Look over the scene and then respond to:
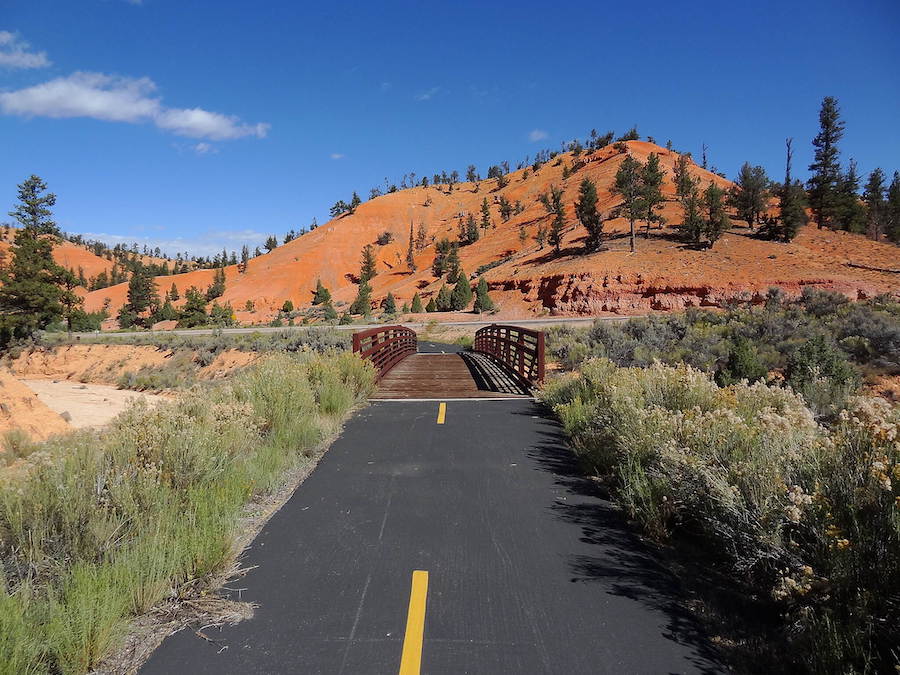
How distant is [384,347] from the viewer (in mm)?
15352

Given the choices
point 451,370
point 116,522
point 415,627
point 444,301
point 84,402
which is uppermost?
point 444,301

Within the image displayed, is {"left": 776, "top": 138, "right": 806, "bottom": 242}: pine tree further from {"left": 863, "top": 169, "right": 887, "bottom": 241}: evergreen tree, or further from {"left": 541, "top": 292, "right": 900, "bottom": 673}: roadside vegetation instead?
{"left": 541, "top": 292, "right": 900, "bottom": 673}: roadside vegetation

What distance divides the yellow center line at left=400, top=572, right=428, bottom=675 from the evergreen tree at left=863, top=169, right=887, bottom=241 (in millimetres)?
68550

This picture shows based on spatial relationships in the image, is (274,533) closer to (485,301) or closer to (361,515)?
(361,515)

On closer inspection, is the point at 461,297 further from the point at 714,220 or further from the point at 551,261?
the point at 714,220

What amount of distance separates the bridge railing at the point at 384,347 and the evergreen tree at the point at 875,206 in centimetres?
5932

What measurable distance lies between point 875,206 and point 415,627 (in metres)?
82.8

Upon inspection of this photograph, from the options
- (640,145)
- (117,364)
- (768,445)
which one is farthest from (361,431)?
(640,145)

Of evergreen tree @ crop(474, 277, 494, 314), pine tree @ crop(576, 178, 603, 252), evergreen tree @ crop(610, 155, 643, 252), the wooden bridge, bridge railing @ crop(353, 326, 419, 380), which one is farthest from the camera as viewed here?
pine tree @ crop(576, 178, 603, 252)

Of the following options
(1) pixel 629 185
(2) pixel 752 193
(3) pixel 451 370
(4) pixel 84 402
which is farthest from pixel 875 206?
(4) pixel 84 402

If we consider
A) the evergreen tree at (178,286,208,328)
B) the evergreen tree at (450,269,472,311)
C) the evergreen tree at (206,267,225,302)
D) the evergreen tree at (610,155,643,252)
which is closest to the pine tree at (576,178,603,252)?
the evergreen tree at (610,155,643,252)

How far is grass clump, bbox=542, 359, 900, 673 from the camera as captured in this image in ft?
8.86

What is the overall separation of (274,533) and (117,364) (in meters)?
33.5

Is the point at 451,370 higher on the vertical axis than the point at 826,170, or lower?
lower
